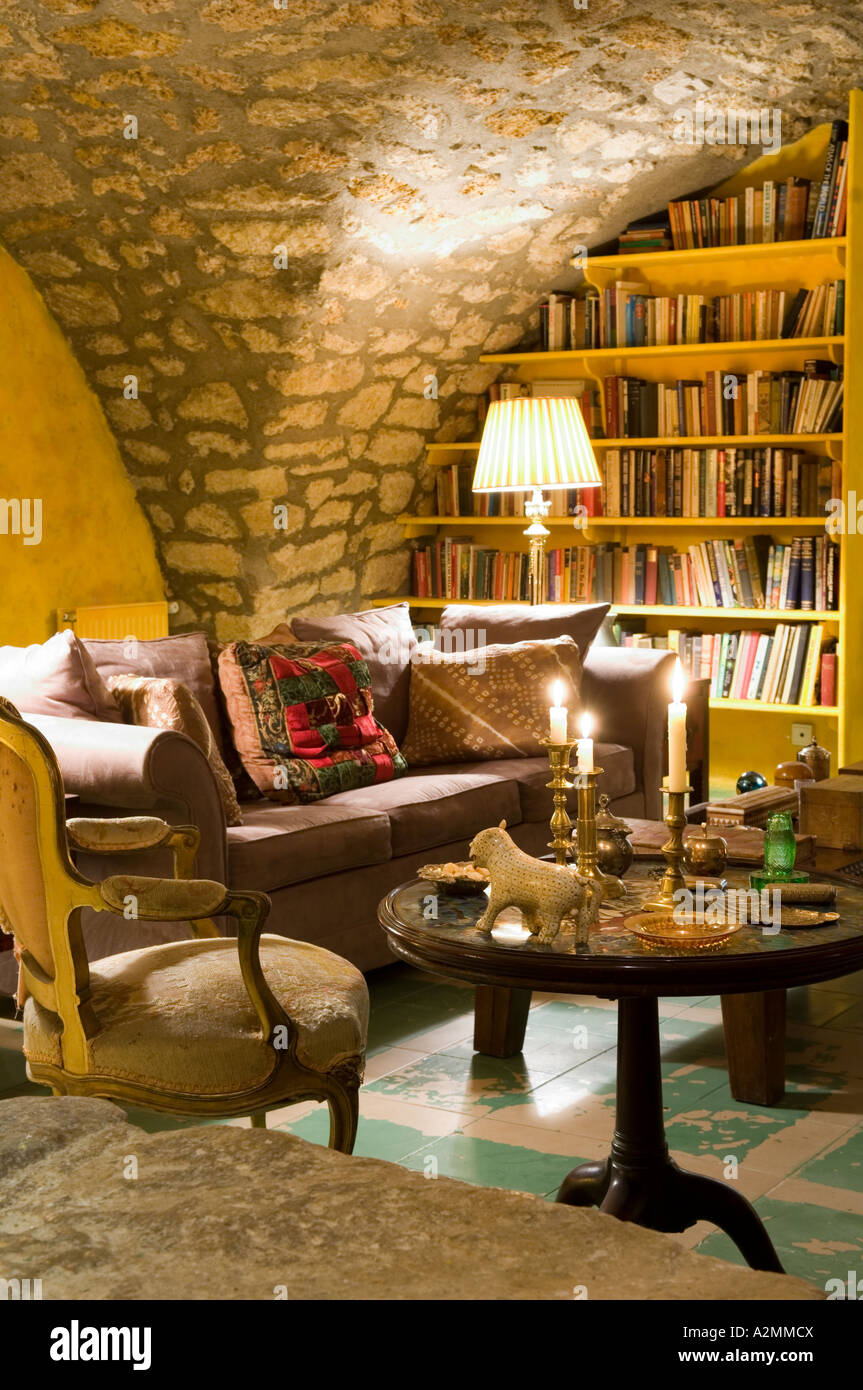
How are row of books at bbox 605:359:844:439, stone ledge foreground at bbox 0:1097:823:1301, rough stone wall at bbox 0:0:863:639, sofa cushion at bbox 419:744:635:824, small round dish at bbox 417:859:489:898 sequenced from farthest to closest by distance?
row of books at bbox 605:359:844:439
sofa cushion at bbox 419:744:635:824
rough stone wall at bbox 0:0:863:639
small round dish at bbox 417:859:489:898
stone ledge foreground at bbox 0:1097:823:1301

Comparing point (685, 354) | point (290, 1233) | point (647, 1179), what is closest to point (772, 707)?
point (685, 354)

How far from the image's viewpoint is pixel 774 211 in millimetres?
5664

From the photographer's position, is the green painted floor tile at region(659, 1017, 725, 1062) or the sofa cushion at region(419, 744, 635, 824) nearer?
the green painted floor tile at region(659, 1017, 725, 1062)

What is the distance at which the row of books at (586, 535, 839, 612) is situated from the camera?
18.4 ft

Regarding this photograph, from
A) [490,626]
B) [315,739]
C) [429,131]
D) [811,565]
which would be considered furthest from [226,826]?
[811,565]

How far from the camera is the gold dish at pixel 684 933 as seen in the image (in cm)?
212

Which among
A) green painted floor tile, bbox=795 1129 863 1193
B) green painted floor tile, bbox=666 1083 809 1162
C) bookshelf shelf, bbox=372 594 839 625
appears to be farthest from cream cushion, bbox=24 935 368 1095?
bookshelf shelf, bbox=372 594 839 625

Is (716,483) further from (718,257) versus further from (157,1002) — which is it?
(157,1002)

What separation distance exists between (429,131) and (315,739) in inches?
80.4

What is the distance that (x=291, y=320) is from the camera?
5.00m

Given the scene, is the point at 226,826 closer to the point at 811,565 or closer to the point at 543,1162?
the point at 543,1162

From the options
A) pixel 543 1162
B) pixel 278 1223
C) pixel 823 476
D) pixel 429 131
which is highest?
pixel 429 131

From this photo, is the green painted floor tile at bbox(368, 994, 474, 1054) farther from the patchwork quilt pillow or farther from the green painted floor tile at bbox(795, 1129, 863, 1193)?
the green painted floor tile at bbox(795, 1129, 863, 1193)

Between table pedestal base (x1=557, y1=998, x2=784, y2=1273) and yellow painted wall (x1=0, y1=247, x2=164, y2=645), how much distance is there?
3294mm
